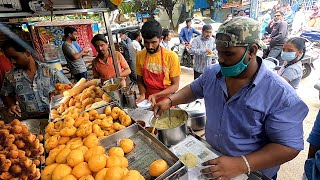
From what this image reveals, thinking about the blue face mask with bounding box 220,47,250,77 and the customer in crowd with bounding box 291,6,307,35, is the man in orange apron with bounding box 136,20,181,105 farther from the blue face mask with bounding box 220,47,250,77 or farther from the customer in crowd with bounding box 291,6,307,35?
the customer in crowd with bounding box 291,6,307,35

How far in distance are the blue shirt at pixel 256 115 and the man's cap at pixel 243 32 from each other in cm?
23

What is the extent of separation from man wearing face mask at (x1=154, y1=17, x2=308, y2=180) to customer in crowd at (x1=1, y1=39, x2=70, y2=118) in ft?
8.16

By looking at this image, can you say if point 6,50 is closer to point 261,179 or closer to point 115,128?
point 115,128

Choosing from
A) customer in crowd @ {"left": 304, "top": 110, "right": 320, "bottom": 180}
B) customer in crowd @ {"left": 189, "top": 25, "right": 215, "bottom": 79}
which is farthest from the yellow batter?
customer in crowd @ {"left": 189, "top": 25, "right": 215, "bottom": 79}

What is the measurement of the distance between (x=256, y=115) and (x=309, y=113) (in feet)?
14.5

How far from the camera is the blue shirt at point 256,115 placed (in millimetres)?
1268

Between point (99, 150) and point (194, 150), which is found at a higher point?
point (99, 150)

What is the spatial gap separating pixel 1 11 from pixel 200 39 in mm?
4565

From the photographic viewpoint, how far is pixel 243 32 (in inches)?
51.3

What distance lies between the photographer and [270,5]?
55.9ft

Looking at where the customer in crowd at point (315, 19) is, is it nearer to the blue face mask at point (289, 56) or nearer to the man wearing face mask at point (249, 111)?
the blue face mask at point (289, 56)

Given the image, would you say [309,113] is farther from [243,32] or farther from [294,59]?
[243,32]

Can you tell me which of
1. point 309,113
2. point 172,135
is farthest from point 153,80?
point 309,113

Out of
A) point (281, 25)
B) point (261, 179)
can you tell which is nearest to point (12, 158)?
point (261, 179)
